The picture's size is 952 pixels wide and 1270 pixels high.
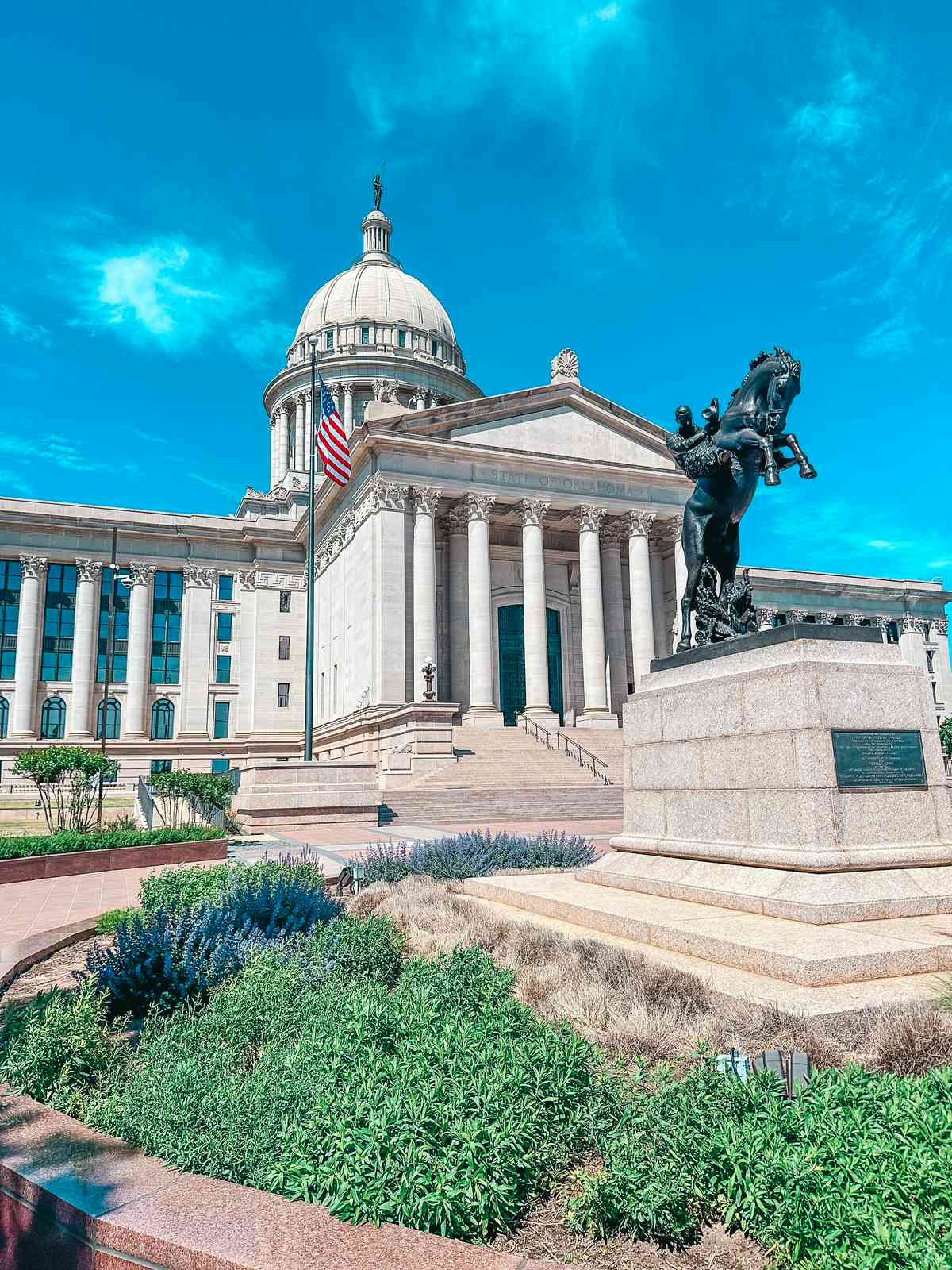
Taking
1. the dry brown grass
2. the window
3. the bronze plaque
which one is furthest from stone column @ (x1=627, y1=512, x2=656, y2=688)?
the dry brown grass

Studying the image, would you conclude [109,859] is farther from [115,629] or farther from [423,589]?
[115,629]

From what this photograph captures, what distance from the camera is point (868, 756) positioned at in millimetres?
8320

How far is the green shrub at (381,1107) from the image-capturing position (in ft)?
11.3

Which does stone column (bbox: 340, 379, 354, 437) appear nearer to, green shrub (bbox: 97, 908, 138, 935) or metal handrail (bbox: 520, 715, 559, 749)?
metal handrail (bbox: 520, 715, 559, 749)

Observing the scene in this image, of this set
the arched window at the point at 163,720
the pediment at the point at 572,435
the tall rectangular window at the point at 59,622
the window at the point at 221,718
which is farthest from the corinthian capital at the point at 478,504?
the tall rectangular window at the point at 59,622

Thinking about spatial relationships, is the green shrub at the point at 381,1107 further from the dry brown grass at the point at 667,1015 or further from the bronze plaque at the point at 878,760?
the bronze plaque at the point at 878,760

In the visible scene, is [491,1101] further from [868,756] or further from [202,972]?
[868,756]

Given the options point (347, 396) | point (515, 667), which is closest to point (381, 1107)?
point (515, 667)

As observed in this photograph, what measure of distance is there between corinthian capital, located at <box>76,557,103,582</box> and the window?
11365 mm

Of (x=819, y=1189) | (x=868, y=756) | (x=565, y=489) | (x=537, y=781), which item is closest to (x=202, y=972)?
(x=819, y=1189)

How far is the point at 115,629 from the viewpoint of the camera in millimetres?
57219

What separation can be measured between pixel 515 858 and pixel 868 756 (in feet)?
22.6

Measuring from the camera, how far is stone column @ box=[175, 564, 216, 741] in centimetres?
5781

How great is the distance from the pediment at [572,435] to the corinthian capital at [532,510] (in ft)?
8.34
